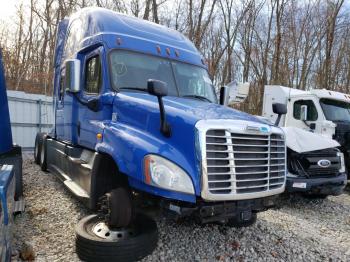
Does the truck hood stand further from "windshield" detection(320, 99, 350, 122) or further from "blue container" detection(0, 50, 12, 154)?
"blue container" detection(0, 50, 12, 154)

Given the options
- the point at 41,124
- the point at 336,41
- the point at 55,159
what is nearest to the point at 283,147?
the point at 55,159

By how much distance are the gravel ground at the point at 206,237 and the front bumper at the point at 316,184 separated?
0.52 meters

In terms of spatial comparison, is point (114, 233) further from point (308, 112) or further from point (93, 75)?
point (308, 112)

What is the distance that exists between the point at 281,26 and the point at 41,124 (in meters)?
20.5

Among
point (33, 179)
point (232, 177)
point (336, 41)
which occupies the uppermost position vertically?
point (336, 41)

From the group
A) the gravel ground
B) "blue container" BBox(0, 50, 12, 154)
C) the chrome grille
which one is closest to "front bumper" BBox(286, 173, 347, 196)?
the gravel ground

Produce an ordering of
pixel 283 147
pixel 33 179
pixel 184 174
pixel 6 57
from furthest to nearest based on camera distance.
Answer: pixel 6 57 → pixel 33 179 → pixel 283 147 → pixel 184 174

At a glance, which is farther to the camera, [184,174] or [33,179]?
[33,179]

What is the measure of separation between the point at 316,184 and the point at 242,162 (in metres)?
3.57

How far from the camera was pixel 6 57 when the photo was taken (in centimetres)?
2461

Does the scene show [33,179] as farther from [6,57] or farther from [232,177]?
[6,57]

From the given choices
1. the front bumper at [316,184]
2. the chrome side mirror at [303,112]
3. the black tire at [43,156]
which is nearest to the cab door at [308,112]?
the chrome side mirror at [303,112]

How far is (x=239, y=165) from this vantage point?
4.00m

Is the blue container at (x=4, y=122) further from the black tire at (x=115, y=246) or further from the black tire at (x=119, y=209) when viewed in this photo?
the black tire at (x=119, y=209)
